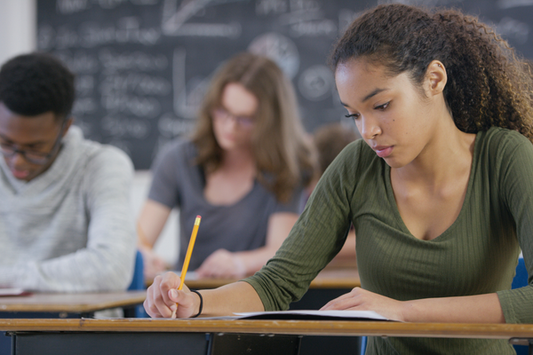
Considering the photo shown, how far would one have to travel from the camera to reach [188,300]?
36.7 inches

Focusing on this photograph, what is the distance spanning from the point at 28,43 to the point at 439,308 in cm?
339

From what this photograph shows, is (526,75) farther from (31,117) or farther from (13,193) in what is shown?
(13,193)

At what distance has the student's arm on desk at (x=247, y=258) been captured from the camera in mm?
1916

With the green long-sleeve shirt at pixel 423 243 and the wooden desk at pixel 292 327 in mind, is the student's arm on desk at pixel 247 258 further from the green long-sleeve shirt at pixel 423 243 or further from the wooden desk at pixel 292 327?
the wooden desk at pixel 292 327

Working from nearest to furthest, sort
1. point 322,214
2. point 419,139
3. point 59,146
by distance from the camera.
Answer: point 419,139 < point 322,214 < point 59,146

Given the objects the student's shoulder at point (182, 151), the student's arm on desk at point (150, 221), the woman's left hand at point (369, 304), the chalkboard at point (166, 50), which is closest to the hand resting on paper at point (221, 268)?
the student's arm on desk at point (150, 221)

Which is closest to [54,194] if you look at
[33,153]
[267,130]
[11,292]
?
[33,153]

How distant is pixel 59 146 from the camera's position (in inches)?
70.5

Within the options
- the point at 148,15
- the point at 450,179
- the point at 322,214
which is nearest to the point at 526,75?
the point at 450,179

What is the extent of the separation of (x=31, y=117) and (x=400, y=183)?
108 cm

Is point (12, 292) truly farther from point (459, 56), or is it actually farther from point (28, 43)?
point (28, 43)

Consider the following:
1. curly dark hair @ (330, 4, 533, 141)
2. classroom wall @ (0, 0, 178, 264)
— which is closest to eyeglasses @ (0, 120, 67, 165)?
curly dark hair @ (330, 4, 533, 141)

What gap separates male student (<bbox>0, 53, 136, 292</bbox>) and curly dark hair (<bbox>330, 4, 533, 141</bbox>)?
923 mm

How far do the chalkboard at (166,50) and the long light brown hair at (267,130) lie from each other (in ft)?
3.32
